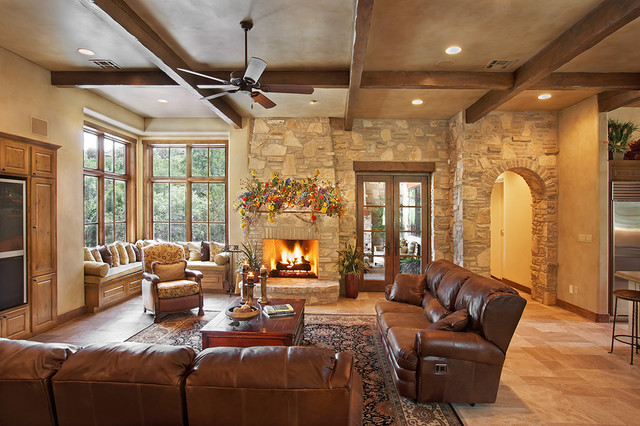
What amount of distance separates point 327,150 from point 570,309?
4648 millimetres

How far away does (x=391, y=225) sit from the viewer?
662 centimetres

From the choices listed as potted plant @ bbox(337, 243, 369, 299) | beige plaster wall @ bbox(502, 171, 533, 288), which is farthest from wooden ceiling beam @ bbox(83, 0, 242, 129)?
beige plaster wall @ bbox(502, 171, 533, 288)

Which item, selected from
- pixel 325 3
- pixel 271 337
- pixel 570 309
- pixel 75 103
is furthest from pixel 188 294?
pixel 570 309

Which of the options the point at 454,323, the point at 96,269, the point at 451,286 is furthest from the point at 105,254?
the point at 454,323

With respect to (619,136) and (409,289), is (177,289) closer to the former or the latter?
(409,289)

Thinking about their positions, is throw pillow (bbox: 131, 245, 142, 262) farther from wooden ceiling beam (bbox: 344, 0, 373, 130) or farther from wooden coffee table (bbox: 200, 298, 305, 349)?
wooden ceiling beam (bbox: 344, 0, 373, 130)

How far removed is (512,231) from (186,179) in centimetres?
671

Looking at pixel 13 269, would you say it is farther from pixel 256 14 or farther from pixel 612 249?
pixel 612 249

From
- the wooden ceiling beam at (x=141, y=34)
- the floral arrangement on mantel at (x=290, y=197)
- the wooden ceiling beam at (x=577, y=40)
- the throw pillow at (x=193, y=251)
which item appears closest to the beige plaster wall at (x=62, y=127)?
the wooden ceiling beam at (x=141, y=34)

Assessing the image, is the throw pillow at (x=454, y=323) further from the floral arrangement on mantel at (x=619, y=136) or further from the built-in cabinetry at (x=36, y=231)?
the built-in cabinetry at (x=36, y=231)

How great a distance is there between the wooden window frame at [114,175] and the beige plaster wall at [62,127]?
0.77 metres

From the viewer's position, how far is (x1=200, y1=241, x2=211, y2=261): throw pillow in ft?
22.1

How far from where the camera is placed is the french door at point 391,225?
661 centimetres

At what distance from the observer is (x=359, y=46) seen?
124 inches
